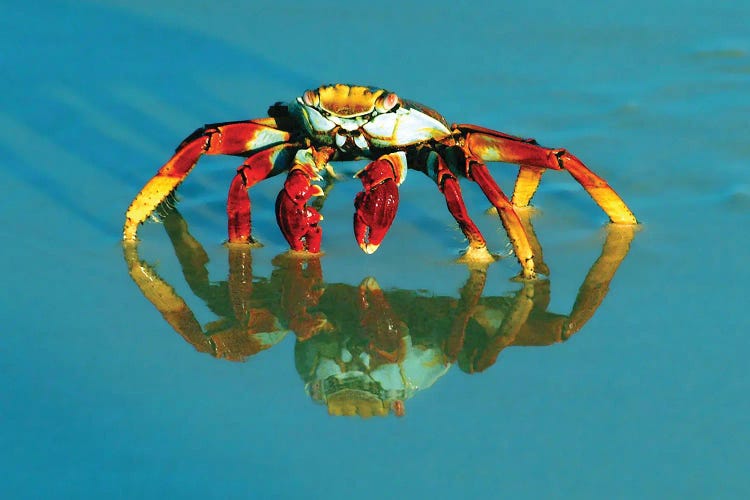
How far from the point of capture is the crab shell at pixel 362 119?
845 cm

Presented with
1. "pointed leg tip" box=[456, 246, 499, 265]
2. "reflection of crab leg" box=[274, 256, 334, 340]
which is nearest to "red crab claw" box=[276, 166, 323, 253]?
"reflection of crab leg" box=[274, 256, 334, 340]

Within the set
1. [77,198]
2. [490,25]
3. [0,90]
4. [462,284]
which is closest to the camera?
[462,284]

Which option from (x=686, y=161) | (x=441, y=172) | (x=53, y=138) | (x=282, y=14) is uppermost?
(x=282, y=14)

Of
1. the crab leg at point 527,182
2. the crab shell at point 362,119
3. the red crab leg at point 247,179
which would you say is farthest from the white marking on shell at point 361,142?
the crab leg at point 527,182

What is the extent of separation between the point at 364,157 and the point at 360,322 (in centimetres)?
143

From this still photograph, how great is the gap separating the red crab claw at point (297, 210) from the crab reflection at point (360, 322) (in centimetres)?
26

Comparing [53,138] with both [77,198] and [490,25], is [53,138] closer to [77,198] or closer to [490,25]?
[77,198]

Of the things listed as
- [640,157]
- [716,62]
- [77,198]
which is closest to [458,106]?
[640,157]

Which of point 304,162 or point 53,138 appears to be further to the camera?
point 53,138

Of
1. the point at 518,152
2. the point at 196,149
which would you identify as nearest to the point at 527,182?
the point at 518,152

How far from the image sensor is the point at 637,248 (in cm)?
882

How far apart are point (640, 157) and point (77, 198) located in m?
4.09

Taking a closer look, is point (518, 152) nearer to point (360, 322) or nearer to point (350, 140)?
point (350, 140)

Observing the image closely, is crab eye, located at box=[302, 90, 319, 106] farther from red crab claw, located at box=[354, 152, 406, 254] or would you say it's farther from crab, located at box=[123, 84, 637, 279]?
red crab claw, located at box=[354, 152, 406, 254]
